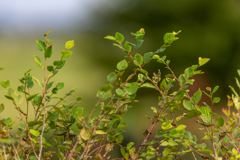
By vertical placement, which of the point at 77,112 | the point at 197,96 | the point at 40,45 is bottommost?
the point at 77,112

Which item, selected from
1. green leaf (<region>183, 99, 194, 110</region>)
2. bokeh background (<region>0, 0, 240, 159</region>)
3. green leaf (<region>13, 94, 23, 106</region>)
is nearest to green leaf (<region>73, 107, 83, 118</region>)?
green leaf (<region>13, 94, 23, 106</region>)

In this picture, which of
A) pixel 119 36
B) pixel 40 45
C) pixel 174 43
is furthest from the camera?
pixel 174 43

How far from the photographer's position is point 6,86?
873mm

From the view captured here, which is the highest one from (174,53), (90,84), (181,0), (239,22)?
(181,0)

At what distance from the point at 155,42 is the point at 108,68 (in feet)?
4.78

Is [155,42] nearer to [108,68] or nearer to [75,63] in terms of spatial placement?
[108,68]

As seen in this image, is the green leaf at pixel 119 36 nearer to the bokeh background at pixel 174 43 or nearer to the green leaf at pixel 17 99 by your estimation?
the green leaf at pixel 17 99

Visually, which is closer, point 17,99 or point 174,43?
point 17,99

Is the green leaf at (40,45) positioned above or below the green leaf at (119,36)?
below

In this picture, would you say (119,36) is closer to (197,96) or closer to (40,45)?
(40,45)

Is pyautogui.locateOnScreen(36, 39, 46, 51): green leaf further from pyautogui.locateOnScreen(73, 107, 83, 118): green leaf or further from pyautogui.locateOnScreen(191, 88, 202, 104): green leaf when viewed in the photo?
pyautogui.locateOnScreen(191, 88, 202, 104): green leaf

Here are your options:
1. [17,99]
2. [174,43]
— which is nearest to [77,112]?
[17,99]

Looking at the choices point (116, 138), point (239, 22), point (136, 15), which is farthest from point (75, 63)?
point (116, 138)

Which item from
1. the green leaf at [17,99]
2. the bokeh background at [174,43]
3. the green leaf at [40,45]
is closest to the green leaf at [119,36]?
the green leaf at [40,45]
